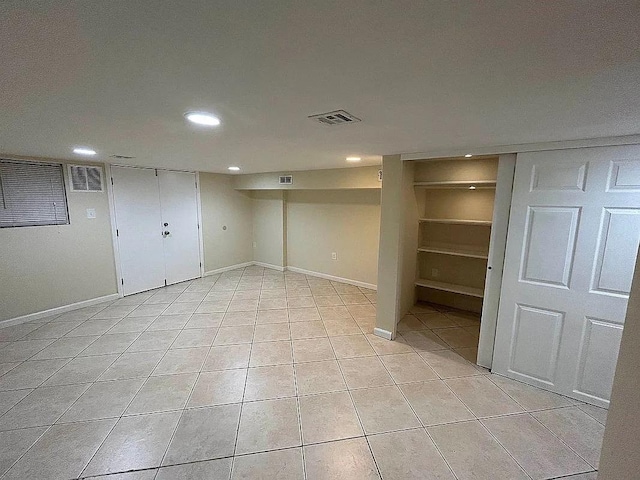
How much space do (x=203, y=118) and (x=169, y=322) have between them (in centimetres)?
292

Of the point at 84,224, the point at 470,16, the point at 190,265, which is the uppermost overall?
the point at 470,16

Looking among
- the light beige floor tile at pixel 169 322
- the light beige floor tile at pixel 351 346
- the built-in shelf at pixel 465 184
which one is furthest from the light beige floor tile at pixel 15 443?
the built-in shelf at pixel 465 184

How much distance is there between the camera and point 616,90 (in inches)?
44.1

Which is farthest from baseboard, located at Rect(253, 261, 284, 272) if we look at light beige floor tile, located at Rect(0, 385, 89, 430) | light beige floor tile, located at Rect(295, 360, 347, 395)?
light beige floor tile, located at Rect(0, 385, 89, 430)

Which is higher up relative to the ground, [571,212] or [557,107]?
[557,107]

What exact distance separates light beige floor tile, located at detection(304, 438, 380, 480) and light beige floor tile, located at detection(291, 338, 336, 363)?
98 centimetres

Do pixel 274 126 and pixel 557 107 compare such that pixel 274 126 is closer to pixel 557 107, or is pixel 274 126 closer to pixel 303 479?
pixel 557 107

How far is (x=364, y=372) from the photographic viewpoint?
2.57m

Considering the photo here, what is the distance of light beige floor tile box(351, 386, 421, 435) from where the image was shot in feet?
6.45

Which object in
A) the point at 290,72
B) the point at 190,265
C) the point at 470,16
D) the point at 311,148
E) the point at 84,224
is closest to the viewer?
the point at 470,16

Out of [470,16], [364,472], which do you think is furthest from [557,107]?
[364,472]

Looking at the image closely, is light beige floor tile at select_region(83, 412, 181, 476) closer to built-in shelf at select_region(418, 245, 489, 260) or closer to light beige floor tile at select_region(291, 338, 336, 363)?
light beige floor tile at select_region(291, 338, 336, 363)

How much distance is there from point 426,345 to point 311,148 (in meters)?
2.48

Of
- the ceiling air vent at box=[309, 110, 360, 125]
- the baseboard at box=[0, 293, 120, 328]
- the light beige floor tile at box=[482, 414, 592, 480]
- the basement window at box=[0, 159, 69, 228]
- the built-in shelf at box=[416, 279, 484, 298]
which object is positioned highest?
the ceiling air vent at box=[309, 110, 360, 125]
